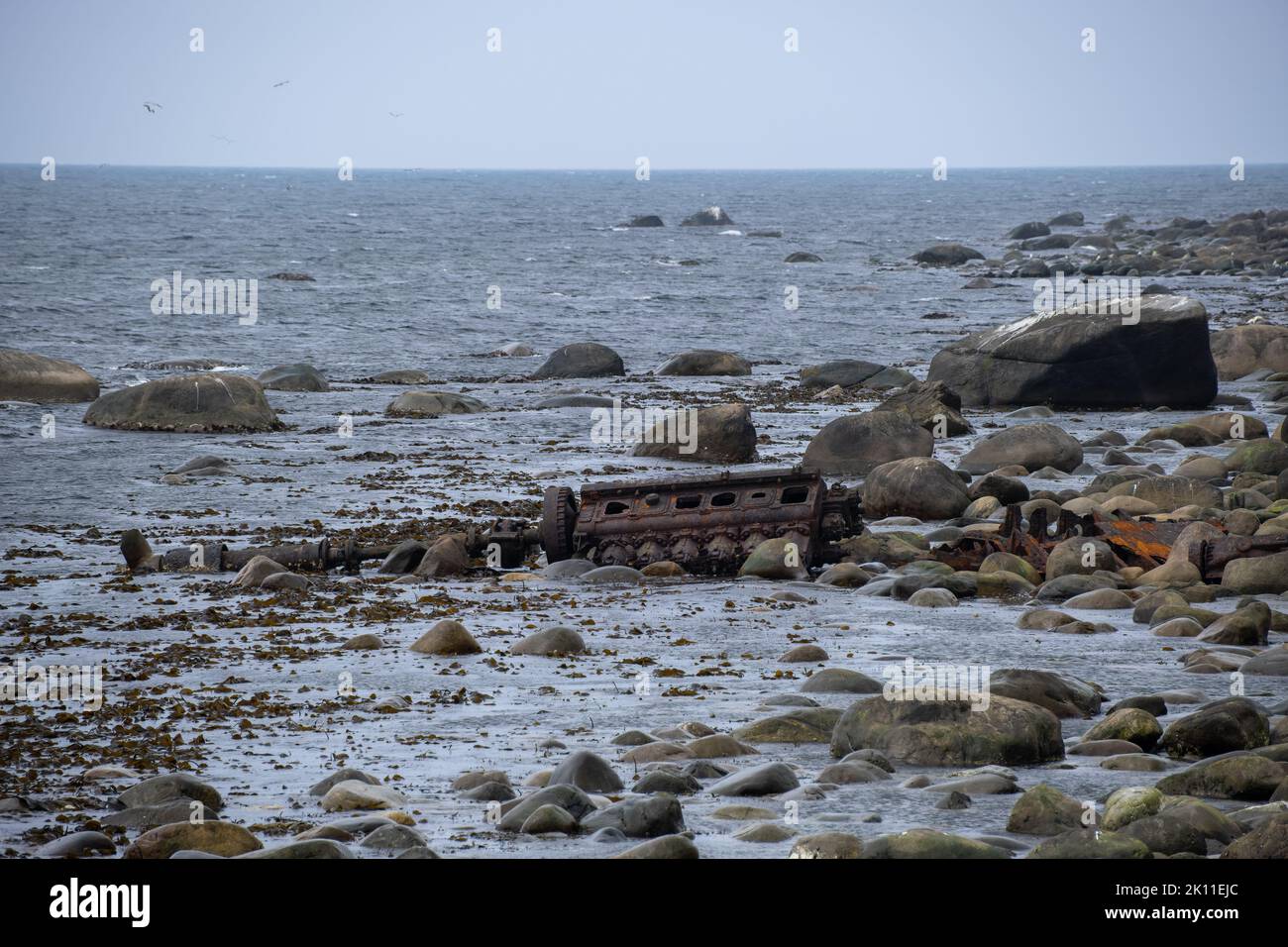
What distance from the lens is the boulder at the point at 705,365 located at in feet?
127

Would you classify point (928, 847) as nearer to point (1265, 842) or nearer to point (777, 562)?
point (1265, 842)

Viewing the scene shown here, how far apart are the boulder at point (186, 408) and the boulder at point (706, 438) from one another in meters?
8.20

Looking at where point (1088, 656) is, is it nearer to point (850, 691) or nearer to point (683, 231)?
point (850, 691)

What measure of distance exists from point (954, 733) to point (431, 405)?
23.1 m

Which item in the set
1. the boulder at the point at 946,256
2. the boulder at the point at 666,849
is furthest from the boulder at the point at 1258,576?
the boulder at the point at 946,256

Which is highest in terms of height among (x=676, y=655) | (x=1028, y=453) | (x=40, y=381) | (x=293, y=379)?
(x=40, y=381)

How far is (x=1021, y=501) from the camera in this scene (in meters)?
20.5

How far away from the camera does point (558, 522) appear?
1797 cm

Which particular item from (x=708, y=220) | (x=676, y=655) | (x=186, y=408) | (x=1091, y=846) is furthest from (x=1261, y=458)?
(x=708, y=220)

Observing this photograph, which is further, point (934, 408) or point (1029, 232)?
point (1029, 232)

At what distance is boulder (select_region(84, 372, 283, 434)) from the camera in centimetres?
2909

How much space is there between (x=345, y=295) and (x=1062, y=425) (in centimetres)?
3931
